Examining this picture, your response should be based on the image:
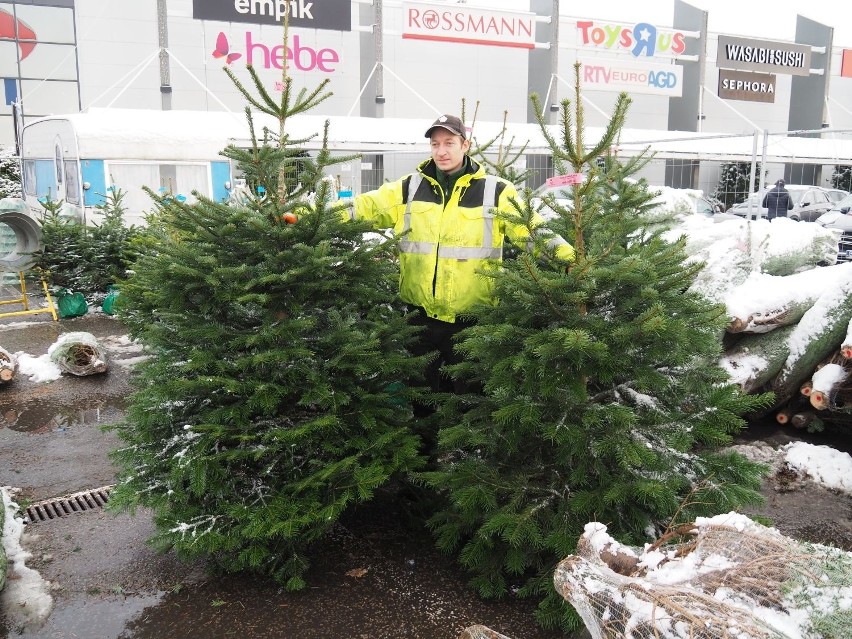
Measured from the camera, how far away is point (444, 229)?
388cm

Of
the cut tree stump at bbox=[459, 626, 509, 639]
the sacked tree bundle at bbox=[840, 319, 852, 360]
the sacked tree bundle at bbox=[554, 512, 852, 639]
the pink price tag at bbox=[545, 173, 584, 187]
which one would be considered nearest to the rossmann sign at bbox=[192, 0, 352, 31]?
the sacked tree bundle at bbox=[840, 319, 852, 360]

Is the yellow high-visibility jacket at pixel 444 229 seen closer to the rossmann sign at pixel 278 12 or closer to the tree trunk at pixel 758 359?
the tree trunk at pixel 758 359

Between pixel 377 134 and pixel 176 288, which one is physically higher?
pixel 377 134

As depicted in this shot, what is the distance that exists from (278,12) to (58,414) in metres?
18.4

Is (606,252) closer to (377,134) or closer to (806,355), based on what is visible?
(806,355)

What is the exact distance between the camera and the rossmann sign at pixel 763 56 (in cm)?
2827

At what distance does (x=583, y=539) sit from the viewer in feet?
8.10

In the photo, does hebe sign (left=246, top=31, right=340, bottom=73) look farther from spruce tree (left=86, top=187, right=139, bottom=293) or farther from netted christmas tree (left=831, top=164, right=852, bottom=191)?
netted christmas tree (left=831, top=164, right=852, bottom=191)

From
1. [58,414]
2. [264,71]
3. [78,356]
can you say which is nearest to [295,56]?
[264,71]

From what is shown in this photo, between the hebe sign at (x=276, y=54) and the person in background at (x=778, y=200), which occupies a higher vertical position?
the hebe sign at (x=276, y=54)

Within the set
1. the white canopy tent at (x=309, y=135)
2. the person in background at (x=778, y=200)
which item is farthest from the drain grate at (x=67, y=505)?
the person in background at (x=778, y=200)

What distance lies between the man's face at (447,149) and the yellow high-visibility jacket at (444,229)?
0.28 feet

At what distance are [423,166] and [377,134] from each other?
603 inches

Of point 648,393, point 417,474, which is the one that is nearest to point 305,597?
point 417,474
